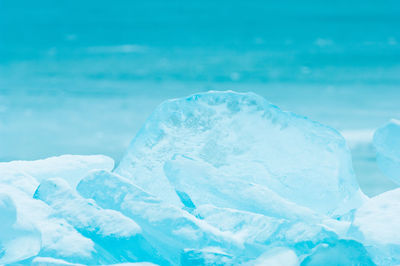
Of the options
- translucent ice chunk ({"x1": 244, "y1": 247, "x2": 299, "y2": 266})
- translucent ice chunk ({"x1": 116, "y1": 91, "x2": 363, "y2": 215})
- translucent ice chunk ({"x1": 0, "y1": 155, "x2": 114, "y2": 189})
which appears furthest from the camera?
translucent ice chunk ({"x1": 0, "y1": 155, "x2": 114, "y2": 189})

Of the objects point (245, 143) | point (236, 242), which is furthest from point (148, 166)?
point (236, 242)

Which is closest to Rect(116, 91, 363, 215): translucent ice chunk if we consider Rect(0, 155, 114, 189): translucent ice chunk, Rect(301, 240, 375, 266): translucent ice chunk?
Rect(0, 155, 114, 189): translucent ice chunk

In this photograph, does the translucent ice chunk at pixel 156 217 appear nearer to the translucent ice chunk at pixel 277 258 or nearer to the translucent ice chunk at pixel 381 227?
the translucent ice chunk at pixel 277 258

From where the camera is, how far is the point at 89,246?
1.12 metres

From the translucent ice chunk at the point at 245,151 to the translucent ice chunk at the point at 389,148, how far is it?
7 cm

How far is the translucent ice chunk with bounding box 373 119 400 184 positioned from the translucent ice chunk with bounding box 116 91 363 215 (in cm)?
7

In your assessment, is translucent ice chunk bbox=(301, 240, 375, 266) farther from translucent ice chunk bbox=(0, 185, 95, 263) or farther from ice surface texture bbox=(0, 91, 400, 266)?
translucent ice chunk bbox=(0, 185, 95, 263)

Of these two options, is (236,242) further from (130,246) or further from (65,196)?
(65,196)

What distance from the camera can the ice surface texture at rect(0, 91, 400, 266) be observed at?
43.6 inches

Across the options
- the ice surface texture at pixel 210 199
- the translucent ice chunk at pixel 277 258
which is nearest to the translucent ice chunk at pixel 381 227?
the ice surface texture at pixel 210 199

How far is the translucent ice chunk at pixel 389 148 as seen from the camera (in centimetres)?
138

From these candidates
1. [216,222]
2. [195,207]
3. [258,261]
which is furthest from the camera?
[195,207]

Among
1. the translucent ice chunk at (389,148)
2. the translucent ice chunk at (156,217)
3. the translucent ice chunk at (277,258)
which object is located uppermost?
the translucent ice chunk at (389,148)

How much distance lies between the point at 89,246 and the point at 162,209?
0.12m
